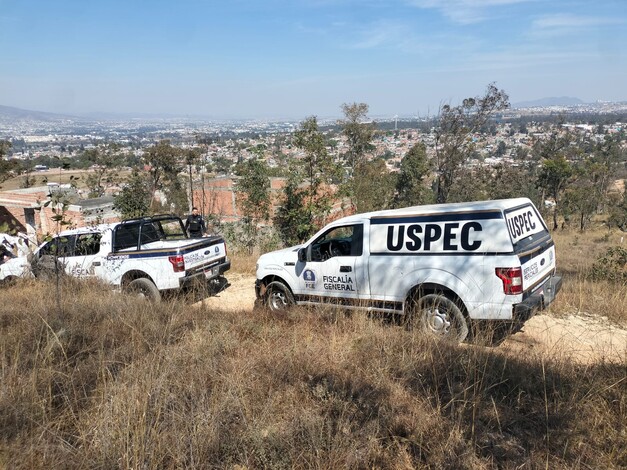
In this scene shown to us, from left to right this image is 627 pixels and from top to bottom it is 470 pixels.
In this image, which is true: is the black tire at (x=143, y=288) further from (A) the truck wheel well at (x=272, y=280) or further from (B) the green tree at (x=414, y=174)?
(B) the green tree at (x=414, y=174)

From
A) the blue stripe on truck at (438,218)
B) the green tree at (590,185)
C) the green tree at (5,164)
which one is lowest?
the green tree at (590,185)

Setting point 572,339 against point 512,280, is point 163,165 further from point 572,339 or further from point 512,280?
point 572,339

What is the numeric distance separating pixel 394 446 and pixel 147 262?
661 cm

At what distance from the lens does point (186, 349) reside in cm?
442

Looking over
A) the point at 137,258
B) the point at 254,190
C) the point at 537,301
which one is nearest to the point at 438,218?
the point at 537,301

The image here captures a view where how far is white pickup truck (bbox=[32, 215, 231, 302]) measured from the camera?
8.15 m

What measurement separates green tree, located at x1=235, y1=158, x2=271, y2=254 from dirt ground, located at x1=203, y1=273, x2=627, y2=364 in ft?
45.6

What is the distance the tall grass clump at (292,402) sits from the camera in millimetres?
2818

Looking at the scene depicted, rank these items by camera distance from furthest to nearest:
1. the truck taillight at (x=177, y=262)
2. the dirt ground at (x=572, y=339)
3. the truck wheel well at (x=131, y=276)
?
the truck wheel well at (x=131, y=276) → the truck taillight at (x=177, y=262) → the dirt ground at (x=572, y=339)

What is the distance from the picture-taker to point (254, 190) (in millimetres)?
19047

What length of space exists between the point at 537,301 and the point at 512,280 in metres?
0.60

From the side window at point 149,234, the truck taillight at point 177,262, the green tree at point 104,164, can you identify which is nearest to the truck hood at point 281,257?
the truck taillight at point 177,262

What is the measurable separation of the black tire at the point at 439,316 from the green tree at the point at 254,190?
535 inches

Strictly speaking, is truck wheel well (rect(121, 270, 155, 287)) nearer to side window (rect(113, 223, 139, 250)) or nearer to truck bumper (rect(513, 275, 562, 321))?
side window (rect(113, 223, 139, 250))
